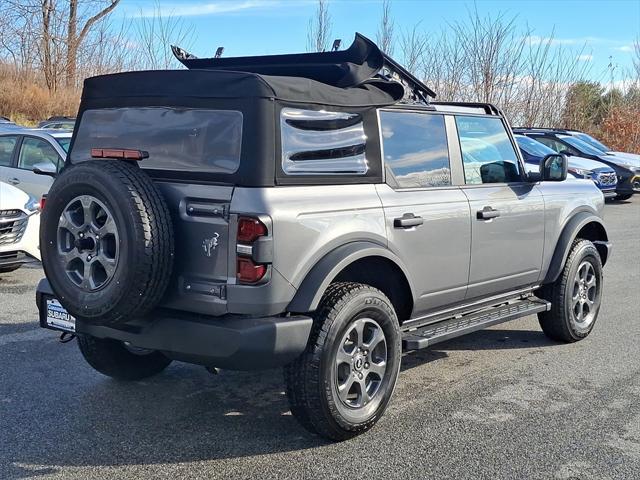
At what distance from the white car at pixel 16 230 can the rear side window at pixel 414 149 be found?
175 inches

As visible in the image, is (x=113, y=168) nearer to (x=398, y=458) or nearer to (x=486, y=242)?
(x=398, y=458)

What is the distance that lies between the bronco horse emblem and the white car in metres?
4.44

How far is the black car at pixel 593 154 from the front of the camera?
58.6 feet

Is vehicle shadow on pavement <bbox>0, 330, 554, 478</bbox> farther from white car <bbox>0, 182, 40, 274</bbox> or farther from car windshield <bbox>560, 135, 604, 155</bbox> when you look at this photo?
car windshield <bbox>560, 135, 604, 155</bbox>

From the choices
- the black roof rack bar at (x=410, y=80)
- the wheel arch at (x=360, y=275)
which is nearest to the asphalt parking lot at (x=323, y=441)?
the wheel arch at (x=360, y=275)

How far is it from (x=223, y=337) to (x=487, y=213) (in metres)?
2.32

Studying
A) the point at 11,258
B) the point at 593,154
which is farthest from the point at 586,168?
the point at 11,258

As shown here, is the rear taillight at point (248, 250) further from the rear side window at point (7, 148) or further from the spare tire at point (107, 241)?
the rear side window at point (7, 148)

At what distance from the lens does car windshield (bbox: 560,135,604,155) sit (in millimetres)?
18391

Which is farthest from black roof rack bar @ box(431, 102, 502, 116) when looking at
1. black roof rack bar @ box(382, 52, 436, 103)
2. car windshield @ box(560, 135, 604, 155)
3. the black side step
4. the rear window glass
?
car windshield @ box(560, 135, 604, 155)

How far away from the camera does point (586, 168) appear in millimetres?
16844

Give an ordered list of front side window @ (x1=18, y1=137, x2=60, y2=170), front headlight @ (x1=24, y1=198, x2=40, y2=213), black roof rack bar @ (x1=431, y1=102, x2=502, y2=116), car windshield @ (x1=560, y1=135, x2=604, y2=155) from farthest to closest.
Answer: car windshield @ (x1=560, y1=135, x2=604, y2=155) → front side window @ (x1=18, y1=137, x2=60, y2=170) → front headlight @ (x1=24, y1=198, x2=40, y2=213) → black roof rack bar @ (x1=431, y1=102, x2=502, y2=116)

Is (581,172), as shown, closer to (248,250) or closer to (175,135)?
(175,135)

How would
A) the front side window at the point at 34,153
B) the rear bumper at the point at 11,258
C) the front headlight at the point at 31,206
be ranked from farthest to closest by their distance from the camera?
the front side window at the point at 34,153 → the front headlight at the point at 31,206 → the rear bumper at the point at 11,258
